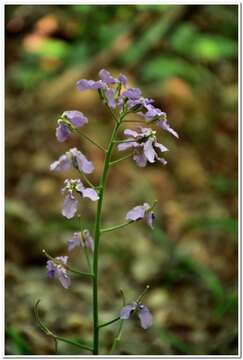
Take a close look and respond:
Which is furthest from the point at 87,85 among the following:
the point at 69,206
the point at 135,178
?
the point at 135,178

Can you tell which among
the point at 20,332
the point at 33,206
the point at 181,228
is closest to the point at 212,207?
the point at 181,228

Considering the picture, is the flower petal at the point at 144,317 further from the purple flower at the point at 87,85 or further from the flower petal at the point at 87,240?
the purple flower at the point at 87,85

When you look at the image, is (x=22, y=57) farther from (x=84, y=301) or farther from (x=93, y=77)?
(x=84, y=301)

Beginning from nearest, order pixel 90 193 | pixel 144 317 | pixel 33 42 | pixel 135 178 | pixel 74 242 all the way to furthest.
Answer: pixel 90 193 < pixel 144 317 < pixel 74 242 < pixel 135 178 < pixel 33 42

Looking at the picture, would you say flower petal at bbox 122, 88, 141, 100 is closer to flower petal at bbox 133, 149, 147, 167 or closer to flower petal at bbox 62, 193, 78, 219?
flower petal at bbox 133, 149, 147, 167

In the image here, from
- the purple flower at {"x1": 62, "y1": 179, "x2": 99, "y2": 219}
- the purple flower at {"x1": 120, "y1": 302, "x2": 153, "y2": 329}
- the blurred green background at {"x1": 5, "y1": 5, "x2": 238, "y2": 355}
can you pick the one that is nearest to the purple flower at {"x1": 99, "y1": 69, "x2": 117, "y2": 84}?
the purple flower at {"x1": 62, "y1": 179, "x2": 99, "y2": 219}

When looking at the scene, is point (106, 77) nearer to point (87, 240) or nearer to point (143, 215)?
point (143, 215)

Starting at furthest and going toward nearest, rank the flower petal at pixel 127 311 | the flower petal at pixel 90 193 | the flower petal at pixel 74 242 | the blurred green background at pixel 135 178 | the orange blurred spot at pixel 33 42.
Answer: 1. the orange blurred spot at pixel 33 42
2. the blurred green background at pixel 135 178
3. the flower petal at pixel 74 242
4. the flower petal at pixel 127 311
5. the flower petal at pixel 90 193

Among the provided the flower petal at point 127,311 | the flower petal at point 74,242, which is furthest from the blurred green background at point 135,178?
the flower petal at point 127,311
